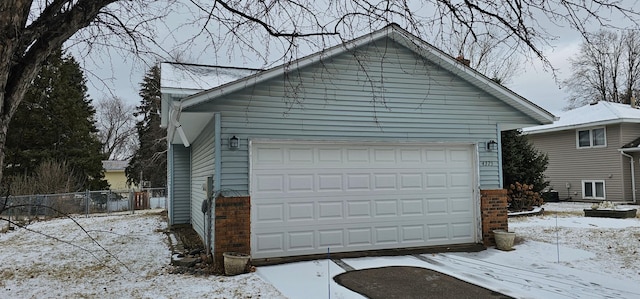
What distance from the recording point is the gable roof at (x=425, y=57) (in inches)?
284

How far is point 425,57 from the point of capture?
8.09 meters

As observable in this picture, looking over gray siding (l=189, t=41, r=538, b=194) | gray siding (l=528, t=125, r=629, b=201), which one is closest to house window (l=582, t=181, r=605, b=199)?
gray siding (l=528, t=125, r=629, b=201)

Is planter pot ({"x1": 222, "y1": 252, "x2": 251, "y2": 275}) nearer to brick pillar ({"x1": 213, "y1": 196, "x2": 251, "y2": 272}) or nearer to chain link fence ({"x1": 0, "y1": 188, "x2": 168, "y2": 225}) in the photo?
brick pillar ({"x1": 213, "y1": 196, "x2": 251, "y2": 272})

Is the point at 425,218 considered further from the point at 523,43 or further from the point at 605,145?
the point at 605,145

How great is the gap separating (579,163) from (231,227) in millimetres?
19944

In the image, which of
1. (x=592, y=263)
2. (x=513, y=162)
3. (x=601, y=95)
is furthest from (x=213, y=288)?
(x=601, y=95)

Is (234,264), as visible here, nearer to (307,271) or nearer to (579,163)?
(307,271)

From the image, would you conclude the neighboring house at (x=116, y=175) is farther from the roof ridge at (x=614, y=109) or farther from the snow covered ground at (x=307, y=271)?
the roof ridge at (x=614, y=109)

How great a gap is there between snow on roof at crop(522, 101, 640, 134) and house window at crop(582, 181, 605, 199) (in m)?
2.80

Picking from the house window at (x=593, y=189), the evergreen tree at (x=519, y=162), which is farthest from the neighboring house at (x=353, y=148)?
the house window at (x=593, y=189)

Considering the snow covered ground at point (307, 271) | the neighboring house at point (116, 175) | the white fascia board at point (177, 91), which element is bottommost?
the snow covered ground at point (307, 271)

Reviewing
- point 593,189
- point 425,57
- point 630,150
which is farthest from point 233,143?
point 593,189

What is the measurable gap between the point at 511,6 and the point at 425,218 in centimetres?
531

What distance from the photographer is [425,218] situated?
346 inches
